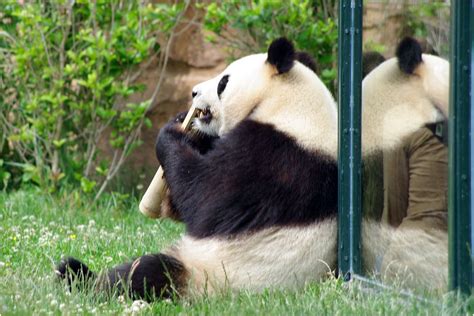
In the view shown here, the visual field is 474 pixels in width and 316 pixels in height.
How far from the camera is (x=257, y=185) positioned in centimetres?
421

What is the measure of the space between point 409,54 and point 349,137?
53cm

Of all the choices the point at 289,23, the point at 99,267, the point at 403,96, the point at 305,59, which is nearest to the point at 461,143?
the point at 403,96

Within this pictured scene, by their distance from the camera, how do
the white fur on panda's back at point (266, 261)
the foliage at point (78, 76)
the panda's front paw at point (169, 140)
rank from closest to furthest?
the white fur on panda's back at point (266, 261)
the panda's front paw at point (169, 140)
the foliage at point (78, 76)

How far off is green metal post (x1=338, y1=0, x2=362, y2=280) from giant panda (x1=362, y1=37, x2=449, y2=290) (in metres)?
0.05

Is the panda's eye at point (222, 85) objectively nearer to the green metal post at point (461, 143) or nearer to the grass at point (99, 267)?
the grass at point (99, 267)

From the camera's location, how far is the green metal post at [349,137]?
4191 millimetres

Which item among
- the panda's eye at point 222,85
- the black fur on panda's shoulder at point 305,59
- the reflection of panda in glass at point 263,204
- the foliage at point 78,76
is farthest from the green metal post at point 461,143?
the foliage at point 78,76

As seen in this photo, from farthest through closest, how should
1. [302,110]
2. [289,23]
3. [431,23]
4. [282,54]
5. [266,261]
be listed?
[289,23] → [282,54] → [302,110] → [266,261] → [431,23]

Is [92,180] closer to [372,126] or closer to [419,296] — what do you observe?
[372,126]

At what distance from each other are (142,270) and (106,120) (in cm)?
352

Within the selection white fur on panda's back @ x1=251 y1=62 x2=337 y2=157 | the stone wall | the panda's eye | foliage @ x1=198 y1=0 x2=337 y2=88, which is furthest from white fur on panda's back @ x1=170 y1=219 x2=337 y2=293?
the stone wall

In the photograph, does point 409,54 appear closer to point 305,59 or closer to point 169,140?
point 305,59

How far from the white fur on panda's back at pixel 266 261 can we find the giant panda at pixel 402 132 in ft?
0.76

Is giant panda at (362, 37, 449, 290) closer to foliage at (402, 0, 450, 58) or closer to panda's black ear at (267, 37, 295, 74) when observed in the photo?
foliage at (402, 0, 450, 58)
